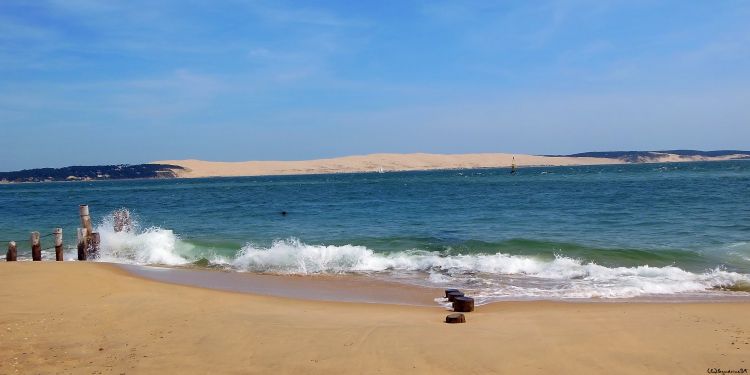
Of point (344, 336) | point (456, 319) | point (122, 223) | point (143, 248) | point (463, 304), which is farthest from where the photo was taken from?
point (122, 223)

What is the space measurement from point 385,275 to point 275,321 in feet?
19.5

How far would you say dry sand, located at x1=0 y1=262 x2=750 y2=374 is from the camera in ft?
19.8

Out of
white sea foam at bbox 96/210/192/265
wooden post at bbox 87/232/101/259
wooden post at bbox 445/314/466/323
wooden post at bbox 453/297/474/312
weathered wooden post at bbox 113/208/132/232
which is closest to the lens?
wooden post at bbox 445/314/466/323

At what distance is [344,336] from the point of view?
7164mm

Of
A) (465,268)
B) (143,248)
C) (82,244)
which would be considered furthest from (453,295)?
(82,244)

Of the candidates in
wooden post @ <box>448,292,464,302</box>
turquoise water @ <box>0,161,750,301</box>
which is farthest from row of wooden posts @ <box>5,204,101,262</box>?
wooden post @ <box>448,292,464,302</box>

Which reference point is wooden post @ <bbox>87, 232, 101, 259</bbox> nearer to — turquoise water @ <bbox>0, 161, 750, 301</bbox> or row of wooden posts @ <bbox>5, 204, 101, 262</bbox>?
row of wooden posts @ <bbox>5, 204, 101, 262</bbox>

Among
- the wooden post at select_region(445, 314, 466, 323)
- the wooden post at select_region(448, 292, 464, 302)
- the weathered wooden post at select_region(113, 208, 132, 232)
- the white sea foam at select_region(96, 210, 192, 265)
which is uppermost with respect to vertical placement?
the weathered wooden post at select_region(113, 208, 132, 232)

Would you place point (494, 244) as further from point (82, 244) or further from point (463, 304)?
point (82, 244)

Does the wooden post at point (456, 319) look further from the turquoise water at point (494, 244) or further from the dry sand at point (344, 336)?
the turquoise water at point (494, 244)

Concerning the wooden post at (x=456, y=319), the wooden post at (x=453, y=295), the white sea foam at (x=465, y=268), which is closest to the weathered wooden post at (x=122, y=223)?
the white sea foam at (x=465, y=268)

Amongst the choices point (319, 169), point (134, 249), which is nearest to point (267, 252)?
point (134, 249)

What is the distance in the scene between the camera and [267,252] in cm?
1641

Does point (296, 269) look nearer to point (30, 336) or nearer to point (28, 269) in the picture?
point (28, 269)
